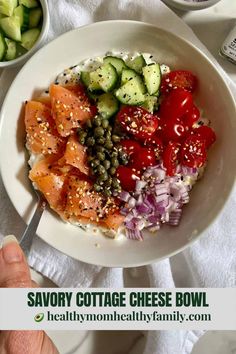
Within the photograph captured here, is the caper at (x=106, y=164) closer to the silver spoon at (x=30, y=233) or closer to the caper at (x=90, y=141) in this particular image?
the caper at (x=90, y=141)

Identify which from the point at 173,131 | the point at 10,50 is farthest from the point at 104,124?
the point at 10,50

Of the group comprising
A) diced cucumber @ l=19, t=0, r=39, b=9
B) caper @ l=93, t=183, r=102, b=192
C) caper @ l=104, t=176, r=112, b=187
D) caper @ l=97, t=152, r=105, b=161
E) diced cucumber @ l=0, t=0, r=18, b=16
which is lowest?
caper @ l=93, t=183, r=102, b=192

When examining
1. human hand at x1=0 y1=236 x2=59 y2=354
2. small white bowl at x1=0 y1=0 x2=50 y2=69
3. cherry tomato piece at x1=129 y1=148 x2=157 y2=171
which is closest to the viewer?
human hand at x1=0 y1=236 x2=59 y2=354

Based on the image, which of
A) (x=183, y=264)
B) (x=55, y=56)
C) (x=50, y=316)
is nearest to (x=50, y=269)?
(x=50, y=316)

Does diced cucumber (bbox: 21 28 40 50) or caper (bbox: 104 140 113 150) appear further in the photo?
diced cucumber (bbox: 21 28 40 50)

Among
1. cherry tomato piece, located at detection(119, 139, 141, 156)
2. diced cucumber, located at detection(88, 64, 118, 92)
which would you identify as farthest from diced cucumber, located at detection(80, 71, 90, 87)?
cherry tomato piece, located at detection(119, 139, 141, 156)

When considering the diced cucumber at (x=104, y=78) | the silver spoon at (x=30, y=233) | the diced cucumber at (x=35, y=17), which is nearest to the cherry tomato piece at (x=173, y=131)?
the diced cucumber at (x=104, y=78)

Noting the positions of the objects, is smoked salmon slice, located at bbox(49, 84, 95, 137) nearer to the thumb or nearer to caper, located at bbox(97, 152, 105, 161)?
caper, located at bbox(97, 152, 105, 161)
